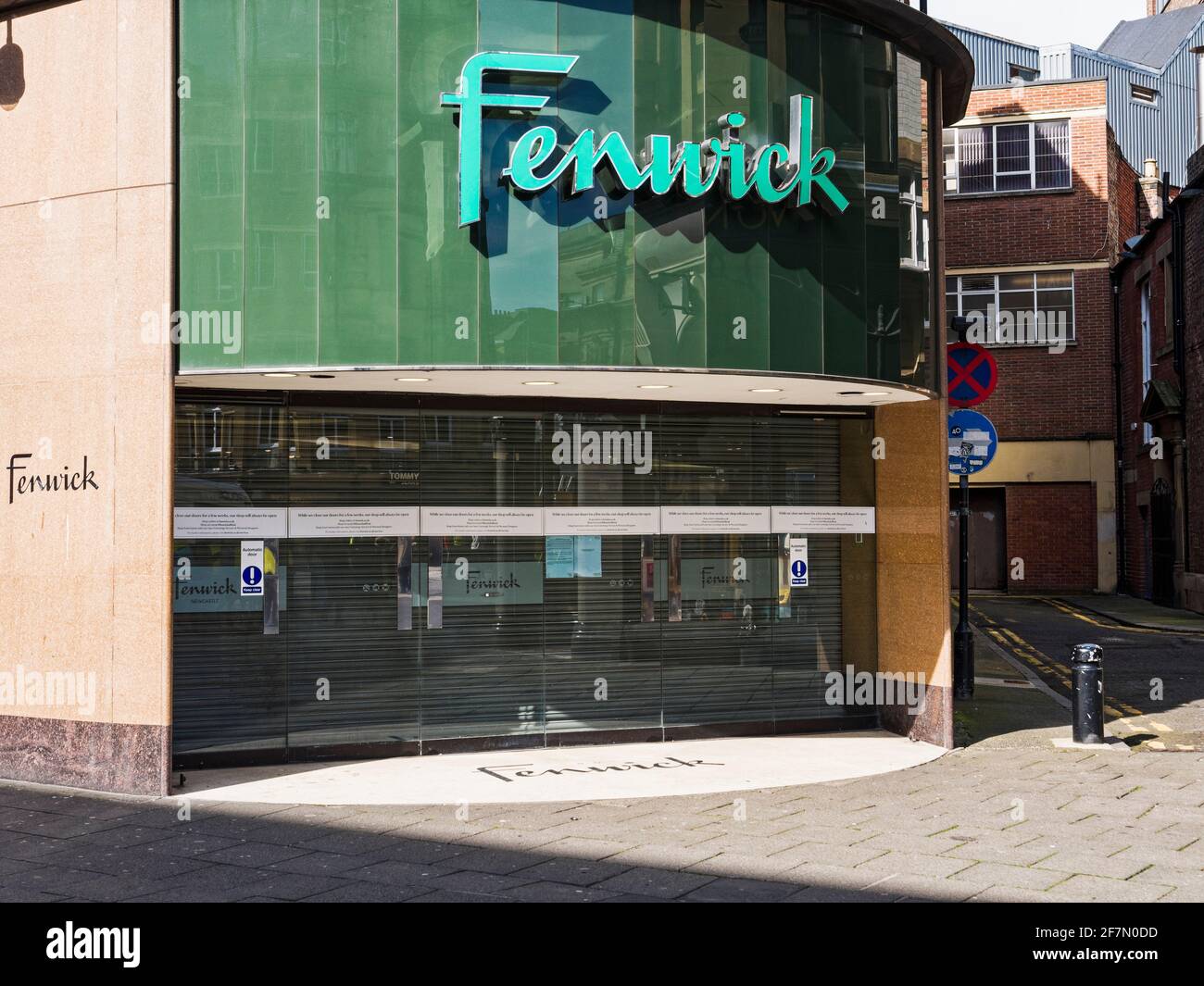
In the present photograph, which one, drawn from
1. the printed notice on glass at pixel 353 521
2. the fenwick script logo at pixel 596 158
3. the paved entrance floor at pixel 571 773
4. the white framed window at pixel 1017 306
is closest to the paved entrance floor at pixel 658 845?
the paved entrance floor at pixel 571 773

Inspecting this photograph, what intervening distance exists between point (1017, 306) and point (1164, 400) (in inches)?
302

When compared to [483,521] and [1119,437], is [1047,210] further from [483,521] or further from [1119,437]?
[483,521]

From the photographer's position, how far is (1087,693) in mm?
12305

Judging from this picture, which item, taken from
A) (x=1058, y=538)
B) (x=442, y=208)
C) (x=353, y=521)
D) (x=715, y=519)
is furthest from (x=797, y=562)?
(x=1058, y=538)

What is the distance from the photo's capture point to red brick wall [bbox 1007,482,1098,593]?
35906 mm

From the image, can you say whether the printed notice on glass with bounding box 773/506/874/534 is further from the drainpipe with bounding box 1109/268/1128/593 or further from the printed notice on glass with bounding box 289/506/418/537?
the drainpipe with bounding box 1109/268/1128/593

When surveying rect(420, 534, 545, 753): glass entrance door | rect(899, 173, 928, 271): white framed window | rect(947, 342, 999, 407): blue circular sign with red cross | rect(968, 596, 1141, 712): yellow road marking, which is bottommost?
rect(968, 596, 1141, 712): yellow road marking

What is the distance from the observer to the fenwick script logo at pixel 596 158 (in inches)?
407

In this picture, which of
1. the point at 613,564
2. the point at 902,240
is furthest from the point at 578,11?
the point at 613,564

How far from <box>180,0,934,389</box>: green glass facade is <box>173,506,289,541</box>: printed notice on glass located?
1547 millimetres

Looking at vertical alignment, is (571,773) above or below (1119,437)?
below

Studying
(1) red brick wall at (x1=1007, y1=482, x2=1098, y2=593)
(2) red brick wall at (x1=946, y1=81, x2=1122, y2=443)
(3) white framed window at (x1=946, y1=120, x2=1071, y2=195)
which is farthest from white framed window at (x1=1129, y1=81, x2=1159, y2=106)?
(1) red brick wall at (x1=1007, y1=482, x2=1098, y2=593)

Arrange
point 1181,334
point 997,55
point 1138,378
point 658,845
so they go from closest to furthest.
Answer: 1. point 658,845
2. point 1181,334
3. point 1138,378
4. point 997,55

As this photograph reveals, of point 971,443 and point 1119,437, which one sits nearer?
point 971,443
